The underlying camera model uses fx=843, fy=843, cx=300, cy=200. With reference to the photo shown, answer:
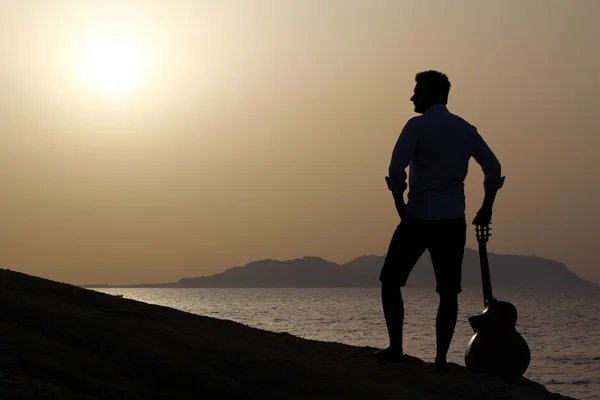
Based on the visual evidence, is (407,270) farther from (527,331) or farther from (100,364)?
(527,331)

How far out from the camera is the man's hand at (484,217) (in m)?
7.53

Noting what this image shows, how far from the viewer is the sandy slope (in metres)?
5.72

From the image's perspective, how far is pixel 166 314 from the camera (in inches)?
316

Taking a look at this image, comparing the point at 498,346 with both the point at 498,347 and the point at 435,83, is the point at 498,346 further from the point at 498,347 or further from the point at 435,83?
the point at 435,83

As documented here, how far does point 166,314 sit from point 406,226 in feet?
8.18

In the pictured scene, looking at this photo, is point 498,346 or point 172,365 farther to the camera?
point 498,346

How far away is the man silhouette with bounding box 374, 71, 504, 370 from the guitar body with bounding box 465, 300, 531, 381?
0.33 meters

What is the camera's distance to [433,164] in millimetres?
7094

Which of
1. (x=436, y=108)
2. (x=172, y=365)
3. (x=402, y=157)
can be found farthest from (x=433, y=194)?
(x=172, y=365)

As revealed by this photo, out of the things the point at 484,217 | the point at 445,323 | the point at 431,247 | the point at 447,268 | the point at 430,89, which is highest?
the point at 430,89

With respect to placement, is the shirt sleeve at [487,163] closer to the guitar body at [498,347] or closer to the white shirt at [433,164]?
the white shirt at [433,164]

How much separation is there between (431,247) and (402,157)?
82 centimetres

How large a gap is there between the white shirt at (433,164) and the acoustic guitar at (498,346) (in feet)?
2.36

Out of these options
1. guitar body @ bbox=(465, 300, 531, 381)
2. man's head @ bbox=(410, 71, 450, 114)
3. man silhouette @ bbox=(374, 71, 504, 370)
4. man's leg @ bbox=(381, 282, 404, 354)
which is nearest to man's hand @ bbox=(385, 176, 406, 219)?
man silhouette @ bbox=(374, 71, 504, 370)
